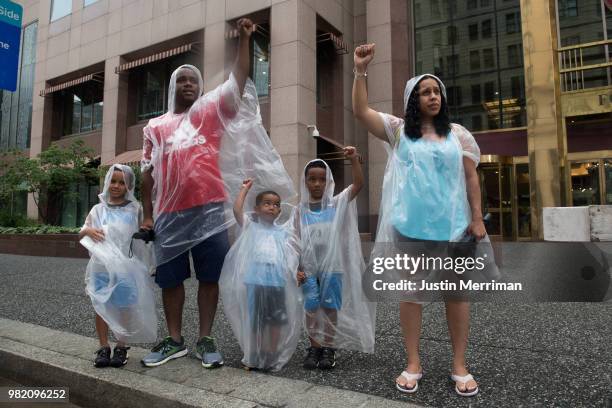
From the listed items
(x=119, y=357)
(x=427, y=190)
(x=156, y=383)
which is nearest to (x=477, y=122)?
(x=427, y=190)

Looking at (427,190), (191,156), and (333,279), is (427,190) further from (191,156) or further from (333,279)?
(191,156)

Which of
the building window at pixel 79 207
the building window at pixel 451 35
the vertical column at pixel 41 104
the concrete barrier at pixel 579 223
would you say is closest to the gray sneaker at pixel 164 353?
the concrete barrier at pixel 579 223

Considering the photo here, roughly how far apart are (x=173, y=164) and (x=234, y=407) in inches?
58.1

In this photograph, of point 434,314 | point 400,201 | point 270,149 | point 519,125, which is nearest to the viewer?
point 400,201

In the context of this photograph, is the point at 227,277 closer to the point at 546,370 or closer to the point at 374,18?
the point at 546,370

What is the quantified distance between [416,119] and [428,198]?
46 cm

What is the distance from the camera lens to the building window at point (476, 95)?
14.0 meters

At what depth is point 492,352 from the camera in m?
2.85

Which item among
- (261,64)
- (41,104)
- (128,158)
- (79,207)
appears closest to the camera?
(261,64)

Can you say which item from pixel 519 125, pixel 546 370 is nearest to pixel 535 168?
pixel 519 125

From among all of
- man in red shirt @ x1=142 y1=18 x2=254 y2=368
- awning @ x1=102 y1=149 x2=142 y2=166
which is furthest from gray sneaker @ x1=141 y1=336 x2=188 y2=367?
awning @ x1=102 y1=149 x2=142 y2=166

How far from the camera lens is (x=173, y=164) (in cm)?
271

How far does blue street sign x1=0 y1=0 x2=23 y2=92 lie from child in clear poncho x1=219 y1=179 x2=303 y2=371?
4021 millimetres

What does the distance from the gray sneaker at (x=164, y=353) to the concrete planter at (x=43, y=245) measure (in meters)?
8.20
